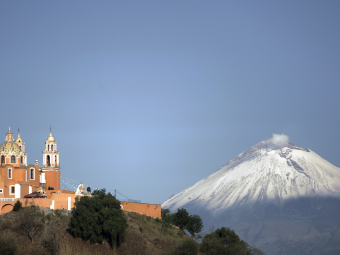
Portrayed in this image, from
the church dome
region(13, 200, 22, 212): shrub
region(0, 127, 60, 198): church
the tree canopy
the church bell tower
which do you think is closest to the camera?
region(13, 200, 22, 212): shrub

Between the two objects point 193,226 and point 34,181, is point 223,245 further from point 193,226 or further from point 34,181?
point 34,181

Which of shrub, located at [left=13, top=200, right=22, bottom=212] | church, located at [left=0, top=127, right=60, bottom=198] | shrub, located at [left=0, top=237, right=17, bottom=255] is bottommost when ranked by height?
shrub, located at [left=0, top=237, right=17, bottom=255]

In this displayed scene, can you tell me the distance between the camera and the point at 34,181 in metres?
79.1

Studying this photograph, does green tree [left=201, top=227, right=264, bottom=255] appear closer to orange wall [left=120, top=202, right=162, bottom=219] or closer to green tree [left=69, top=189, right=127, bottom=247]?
orange wall [left=120, top=202, right=162, bottom=219]

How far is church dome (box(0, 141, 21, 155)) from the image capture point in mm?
78688

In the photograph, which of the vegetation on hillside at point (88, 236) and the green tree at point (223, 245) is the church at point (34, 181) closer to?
the vegetation on hillside at point (88, 236)

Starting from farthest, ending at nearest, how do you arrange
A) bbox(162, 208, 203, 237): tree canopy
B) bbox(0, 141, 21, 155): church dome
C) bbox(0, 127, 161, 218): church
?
bbox(162, 208, 203, 237): tree canopy < bbox(0, 141, 21, 155): church dome < bbox(0, 127, 161, 218): church

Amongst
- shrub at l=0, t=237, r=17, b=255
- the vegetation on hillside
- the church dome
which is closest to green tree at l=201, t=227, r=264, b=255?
the vegetation on hillside

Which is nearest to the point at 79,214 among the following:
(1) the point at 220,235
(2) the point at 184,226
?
(1) the point at 220,235

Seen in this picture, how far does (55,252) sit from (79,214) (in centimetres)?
603

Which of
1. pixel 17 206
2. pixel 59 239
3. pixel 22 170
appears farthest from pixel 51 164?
pixel 59 239

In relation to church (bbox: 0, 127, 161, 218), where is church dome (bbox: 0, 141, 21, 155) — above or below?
above

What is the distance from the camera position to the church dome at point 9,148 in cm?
7869

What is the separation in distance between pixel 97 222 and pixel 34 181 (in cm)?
1355
